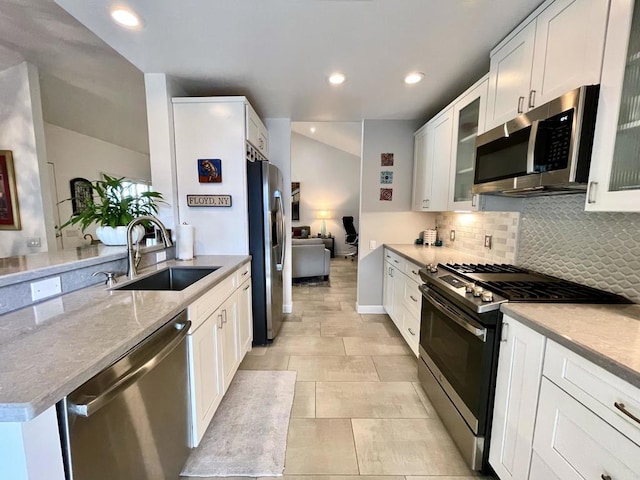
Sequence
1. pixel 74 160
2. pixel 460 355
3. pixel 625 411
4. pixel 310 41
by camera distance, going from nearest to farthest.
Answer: pixel 625 411
pixel 460 355
pixel 310 41
pixel 74 160

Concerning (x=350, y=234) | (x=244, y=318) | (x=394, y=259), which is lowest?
(x=244, y=318)

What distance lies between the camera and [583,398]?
885mm

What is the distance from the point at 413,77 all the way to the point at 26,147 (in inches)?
149

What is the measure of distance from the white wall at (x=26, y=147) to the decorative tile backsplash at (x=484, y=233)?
4.34m

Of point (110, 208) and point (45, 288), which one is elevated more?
point (110, 208)

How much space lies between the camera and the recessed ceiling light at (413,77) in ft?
7.25

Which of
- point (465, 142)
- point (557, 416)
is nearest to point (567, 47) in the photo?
point (465, 142)

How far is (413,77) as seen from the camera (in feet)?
7.42

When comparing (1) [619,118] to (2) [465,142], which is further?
(2) [465,142]

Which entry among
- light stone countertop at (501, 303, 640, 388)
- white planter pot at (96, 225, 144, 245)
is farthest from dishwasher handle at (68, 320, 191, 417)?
light stone countertop at (501, 303, 640, 388)

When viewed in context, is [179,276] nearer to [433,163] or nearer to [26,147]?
[26,147]

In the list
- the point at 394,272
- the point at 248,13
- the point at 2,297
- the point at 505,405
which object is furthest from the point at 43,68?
the point at 505,405

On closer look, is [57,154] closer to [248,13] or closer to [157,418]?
[248,13]

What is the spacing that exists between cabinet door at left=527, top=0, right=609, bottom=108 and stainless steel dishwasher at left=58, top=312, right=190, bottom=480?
2148 mm
